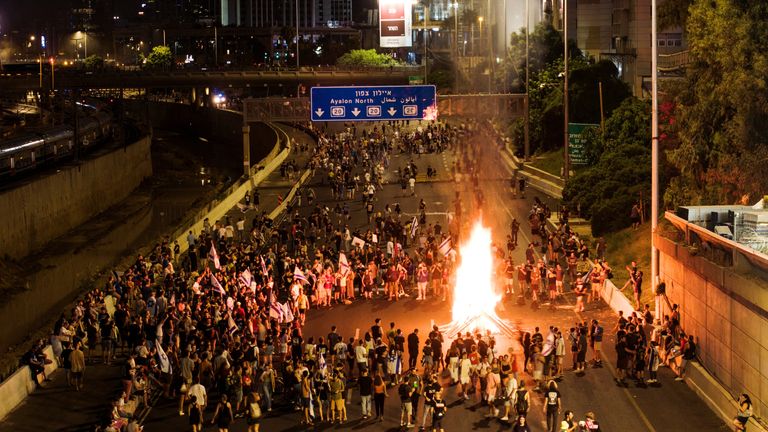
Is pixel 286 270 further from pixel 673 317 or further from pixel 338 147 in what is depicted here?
pixel 338 147

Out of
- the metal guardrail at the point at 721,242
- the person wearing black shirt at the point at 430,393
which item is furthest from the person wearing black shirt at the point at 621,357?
the person wearing black shirt at the point at 430,393

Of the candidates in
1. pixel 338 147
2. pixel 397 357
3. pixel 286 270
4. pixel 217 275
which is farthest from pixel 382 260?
pixel 338 147

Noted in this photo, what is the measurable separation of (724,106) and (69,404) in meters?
22.2

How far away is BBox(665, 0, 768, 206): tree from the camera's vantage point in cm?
3331

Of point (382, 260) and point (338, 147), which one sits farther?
point (338, 147)

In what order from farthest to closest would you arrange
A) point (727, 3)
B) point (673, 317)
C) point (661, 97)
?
point (661, 97) → point (727, 3) → point (673, 317)

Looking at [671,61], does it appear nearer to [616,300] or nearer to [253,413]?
[616,300]

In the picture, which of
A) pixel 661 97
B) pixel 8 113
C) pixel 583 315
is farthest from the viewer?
pixel 8 113

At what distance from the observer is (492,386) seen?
2344cm

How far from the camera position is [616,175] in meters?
47.1

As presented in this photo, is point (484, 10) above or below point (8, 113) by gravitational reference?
above

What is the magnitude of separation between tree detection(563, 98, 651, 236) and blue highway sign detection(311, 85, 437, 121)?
12.0 meters

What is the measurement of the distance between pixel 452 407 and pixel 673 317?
6611 mm

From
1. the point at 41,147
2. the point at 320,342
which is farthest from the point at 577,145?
the point at 41,147
